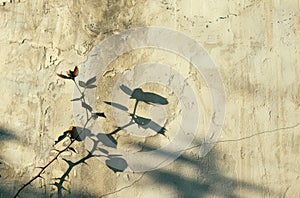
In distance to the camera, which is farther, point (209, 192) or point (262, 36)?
point (262, 36)

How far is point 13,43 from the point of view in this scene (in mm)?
2676

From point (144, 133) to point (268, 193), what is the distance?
69cm

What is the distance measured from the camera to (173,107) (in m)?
2.67

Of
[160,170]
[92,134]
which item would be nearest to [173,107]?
[160,170]

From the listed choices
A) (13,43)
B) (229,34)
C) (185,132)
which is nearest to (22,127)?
(13,43)

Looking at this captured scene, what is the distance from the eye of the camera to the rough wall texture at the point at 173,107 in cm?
258

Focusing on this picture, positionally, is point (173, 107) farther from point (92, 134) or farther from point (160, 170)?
point (92, 134)

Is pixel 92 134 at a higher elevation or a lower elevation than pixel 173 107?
lower

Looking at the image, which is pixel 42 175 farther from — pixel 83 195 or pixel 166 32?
pixel 166 32

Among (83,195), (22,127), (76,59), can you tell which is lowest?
(83,195)

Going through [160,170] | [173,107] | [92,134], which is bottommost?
[160,170]

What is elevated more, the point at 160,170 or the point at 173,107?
the point at 173,107

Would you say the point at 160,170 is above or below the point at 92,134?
below

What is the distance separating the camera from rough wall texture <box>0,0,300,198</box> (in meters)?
2.58
